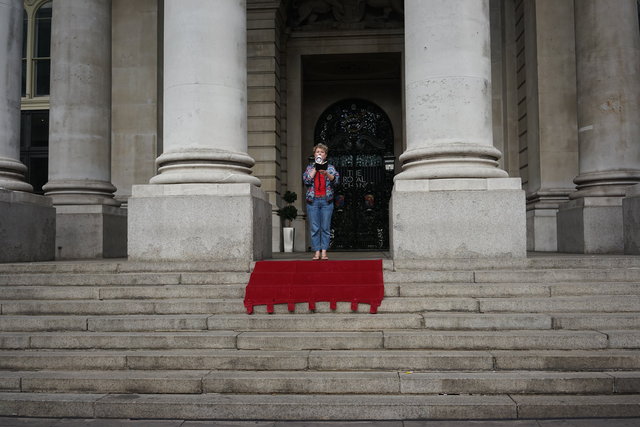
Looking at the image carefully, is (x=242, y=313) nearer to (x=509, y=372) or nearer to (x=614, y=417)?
(x=509, y=372)

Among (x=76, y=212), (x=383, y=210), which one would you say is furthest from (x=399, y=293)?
(x=383, y=210)

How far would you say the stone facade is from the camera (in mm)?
10117

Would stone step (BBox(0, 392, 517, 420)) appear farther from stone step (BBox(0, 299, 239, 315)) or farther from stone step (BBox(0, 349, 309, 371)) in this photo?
stone step (BBox(0, 299, 239, 315))

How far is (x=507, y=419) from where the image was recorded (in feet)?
19.0

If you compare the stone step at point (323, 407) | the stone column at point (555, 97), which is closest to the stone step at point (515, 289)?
the stone step at point (323, 407)

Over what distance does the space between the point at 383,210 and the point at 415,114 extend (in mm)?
14442

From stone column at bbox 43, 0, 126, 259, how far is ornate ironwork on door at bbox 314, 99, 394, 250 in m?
10.4

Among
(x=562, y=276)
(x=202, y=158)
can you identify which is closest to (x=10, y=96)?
(x=202, y=158)

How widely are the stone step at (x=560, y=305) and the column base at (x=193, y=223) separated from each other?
4101mm

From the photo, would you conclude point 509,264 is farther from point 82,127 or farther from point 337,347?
point 82,127

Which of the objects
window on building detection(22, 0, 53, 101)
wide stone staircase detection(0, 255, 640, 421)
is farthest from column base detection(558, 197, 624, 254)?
window on building detection(22, 0, 53, 101)

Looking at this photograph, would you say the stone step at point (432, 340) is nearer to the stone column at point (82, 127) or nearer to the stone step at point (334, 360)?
the stone step at point (334, 360)

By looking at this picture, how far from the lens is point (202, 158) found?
10.4m

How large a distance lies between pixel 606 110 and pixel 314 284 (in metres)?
9.51
